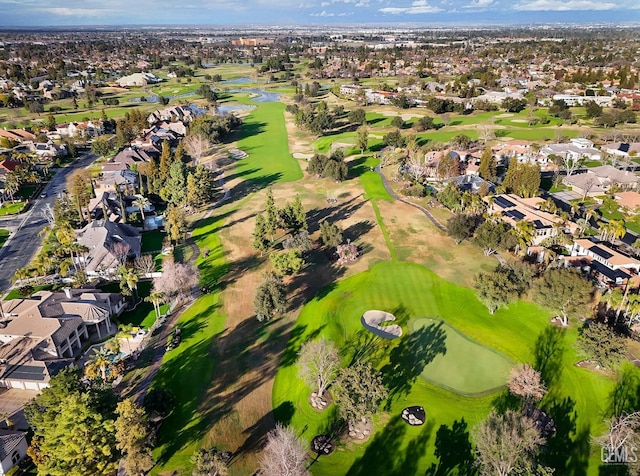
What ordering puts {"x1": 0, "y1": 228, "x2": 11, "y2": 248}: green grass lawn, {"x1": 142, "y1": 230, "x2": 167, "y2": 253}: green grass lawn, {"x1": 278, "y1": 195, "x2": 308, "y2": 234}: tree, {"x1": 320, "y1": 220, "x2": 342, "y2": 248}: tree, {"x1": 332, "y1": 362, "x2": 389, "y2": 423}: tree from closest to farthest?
1. {"x1": 332, "y1": 362, "x2": 389, "y2": 423}: tree
2. {"x1": 320, "y1": 220, "x2": 342, "y2": 248}: tree
3. {"x1": 278, "y1": 195, "x2": 308, "y2": 234}: tree
4. {"x1": 142, "y1": 230, "x2": 167, "y2": 253}: green grass lawn
5. {"x1": 0, "y1": 228, "x2": 11, "y2": 248}: green grass lawn

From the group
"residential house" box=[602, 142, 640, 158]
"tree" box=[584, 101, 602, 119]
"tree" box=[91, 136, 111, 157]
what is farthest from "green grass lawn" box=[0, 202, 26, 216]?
"tree" box=[584, 101, 602, 119]

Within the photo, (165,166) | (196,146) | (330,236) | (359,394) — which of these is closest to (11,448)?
(359,394)

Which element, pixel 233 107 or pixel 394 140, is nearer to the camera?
pixel 394 140

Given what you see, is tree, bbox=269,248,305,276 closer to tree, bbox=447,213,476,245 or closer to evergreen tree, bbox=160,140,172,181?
tree, bbox=447,213,476,245

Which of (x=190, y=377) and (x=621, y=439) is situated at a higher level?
(x=621, y=439)

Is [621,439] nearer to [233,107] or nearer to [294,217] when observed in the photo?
[294,217]

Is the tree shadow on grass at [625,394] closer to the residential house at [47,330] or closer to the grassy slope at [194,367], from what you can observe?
the grassy slope at [194,367]

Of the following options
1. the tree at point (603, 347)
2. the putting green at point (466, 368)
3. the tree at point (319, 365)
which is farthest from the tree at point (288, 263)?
the tree at point (603, 347)
